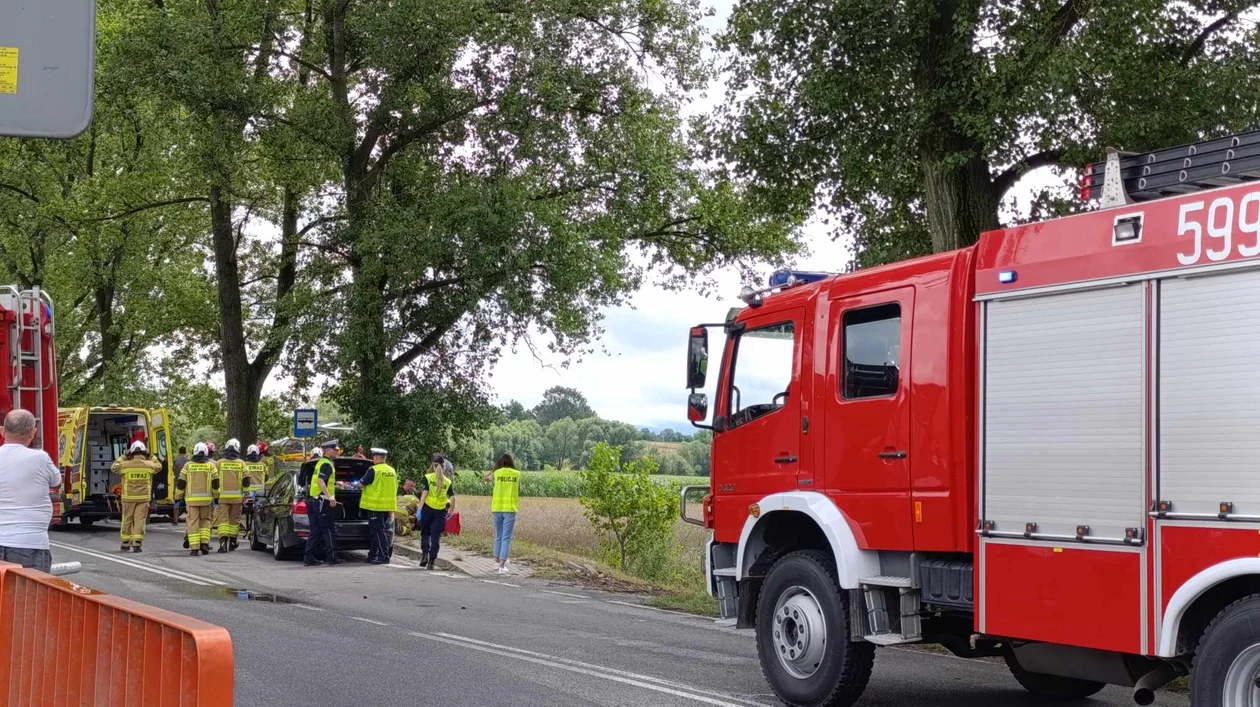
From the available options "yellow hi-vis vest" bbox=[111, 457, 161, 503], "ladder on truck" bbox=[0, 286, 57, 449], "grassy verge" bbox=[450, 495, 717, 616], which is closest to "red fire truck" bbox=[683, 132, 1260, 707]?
"grassy verge" bbox=[450, 495, 717, 616]

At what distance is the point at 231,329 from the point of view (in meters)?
32.1

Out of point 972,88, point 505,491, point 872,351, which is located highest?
point 972,88

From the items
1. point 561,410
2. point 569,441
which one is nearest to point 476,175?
point 569,441

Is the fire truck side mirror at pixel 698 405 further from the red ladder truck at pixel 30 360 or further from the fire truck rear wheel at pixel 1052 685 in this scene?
the red ladder truck at pixel 30 360

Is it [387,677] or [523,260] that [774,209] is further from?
[387,677]

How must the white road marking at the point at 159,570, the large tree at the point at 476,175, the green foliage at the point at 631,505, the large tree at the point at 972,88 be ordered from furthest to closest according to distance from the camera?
the large tree at the point at 476,175
the green foliage at the point at 631,505
the white road marking at the point at 159,570
the large tree at the point at 972,88

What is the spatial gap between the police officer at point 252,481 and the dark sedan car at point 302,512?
1.66 m

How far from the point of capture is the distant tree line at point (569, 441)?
12383mm

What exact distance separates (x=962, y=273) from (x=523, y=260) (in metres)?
18.6

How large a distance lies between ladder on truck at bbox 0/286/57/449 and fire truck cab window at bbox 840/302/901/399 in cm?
1057

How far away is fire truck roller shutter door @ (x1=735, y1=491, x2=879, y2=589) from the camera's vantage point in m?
7.92

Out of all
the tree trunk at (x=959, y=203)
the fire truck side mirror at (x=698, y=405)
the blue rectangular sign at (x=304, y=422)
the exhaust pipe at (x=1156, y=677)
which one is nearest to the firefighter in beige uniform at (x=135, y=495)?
the blue rectangular sign at (x=304, y=422)

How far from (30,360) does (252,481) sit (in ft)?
32.2

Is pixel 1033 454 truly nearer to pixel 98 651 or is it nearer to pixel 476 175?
pixel 98 651
